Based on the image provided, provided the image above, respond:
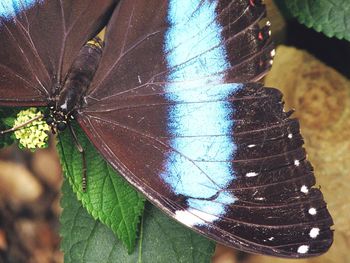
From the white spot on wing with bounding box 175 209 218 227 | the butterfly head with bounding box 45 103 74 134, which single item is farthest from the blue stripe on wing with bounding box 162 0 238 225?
the butterfly head with bounding box 45 103 74 134

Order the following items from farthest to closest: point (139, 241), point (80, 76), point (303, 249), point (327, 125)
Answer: point (327, 125) → point (139, 241) → point (80, 76) → point (303, 249)

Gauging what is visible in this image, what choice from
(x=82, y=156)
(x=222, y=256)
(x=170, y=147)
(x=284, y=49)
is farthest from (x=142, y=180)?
(x=222, y=256)

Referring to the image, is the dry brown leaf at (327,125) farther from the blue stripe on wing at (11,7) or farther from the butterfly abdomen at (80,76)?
the blue stripe on wing at (11,7)

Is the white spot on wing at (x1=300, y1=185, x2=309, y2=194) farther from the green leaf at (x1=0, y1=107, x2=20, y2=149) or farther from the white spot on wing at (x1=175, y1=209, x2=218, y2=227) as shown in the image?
the green leaf at (x1=0, y1=107, x2=20, y2=149)

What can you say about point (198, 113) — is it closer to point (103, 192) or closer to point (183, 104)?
point (183, 104)

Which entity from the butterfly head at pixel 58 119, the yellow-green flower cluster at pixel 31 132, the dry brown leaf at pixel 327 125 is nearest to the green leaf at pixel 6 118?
the yellow-green flower cluster at pixel 31 132

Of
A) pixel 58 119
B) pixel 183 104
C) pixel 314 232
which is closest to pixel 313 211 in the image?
pixel 314 232
